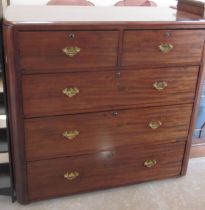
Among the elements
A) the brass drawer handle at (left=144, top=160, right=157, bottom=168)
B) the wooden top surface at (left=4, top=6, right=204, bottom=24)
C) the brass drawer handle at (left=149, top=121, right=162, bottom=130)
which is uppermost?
the wooden top surface at (left=4, top=6, right=204, bottom=24)

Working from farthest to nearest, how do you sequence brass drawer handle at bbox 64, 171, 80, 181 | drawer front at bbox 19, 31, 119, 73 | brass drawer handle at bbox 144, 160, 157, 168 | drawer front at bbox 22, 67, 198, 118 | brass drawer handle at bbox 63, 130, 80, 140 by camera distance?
brass drawer handle at bbox 144, 160, 157, 168 → brass drawer handle at bbox 64, 171, 80, 181 → brass drawer handle at bbox 63, 130, 80, 140 → drawer front at bbox 22, 67, 198, 118 → drawer front at bbox 19, 31, 119, 73

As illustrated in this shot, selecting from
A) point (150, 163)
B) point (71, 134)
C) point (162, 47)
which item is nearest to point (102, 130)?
point (71, 134)

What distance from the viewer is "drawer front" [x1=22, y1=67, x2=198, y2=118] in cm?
138

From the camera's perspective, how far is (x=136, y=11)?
1651mm

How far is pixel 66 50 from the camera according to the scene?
4.37ft

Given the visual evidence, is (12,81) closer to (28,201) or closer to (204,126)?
(28,201)

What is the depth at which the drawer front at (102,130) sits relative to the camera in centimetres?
148

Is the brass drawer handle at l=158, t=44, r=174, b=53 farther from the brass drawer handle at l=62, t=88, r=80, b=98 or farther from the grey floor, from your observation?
the grey floor

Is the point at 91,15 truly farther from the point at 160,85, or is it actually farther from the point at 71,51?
the point at 160,85

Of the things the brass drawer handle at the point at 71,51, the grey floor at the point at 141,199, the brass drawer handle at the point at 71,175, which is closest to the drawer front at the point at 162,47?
the brass drawer handle at the point at 71,51

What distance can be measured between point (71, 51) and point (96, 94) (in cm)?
25

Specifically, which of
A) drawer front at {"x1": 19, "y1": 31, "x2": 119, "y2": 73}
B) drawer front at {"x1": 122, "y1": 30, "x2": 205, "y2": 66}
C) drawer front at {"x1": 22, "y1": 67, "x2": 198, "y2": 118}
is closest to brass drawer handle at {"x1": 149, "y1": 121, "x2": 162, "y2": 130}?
drawer front at {"x1": 22, "y1": 67, "x2": 198, "y2": 118}

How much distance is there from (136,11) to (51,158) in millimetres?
878

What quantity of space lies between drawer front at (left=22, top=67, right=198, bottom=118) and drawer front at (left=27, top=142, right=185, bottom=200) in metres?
0.28
